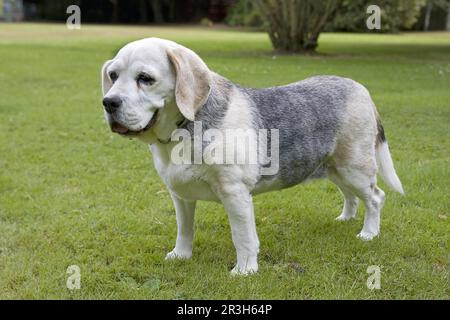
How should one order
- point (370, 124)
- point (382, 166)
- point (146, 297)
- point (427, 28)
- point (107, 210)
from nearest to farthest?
point (146, 297), point (370, 124), point (382, 166), point (107, 210), point (427, 28)

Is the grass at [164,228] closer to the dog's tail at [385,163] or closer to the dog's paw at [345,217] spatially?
the dog's paw at [345,217]

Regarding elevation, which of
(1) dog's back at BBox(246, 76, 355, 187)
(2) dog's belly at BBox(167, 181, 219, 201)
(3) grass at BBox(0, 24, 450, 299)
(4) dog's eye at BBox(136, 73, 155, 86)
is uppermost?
(4) dog's eye at BBox(136, 73, 155, 86)

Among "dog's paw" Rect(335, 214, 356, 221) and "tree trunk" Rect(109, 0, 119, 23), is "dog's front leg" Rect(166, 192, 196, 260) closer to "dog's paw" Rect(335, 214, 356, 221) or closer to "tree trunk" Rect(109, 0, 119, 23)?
"dog's paw" Rect(335, 214, 356, 221)

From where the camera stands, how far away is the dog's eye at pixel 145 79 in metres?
3.88

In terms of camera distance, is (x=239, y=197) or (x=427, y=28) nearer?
(x=239, y=197)

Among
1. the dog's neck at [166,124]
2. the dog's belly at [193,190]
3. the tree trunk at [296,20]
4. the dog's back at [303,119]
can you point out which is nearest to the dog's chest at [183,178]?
the dog's belly at [193,190]

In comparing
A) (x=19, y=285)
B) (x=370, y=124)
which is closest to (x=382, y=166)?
(x=370, y=124)

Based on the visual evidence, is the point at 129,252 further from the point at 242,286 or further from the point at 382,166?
the point at 382,166

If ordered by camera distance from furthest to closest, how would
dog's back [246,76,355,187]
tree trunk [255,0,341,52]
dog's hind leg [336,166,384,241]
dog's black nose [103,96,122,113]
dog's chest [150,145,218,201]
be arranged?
tree trunk [255,0,341,52], dog's hind leg [336,166,384,241], dog's back [246,76,355,187], dog's chest [150,145,218,201], dog's black nose [103,96,122,113]

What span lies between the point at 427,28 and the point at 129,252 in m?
47.9

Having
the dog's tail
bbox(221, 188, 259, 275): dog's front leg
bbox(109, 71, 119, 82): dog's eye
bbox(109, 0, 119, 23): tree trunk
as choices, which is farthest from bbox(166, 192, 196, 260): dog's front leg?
bbox(109, 0, 119, 23): tree trunk

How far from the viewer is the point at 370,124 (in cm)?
507

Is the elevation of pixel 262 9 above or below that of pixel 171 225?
above

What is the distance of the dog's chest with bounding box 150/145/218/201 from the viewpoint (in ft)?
13.9
